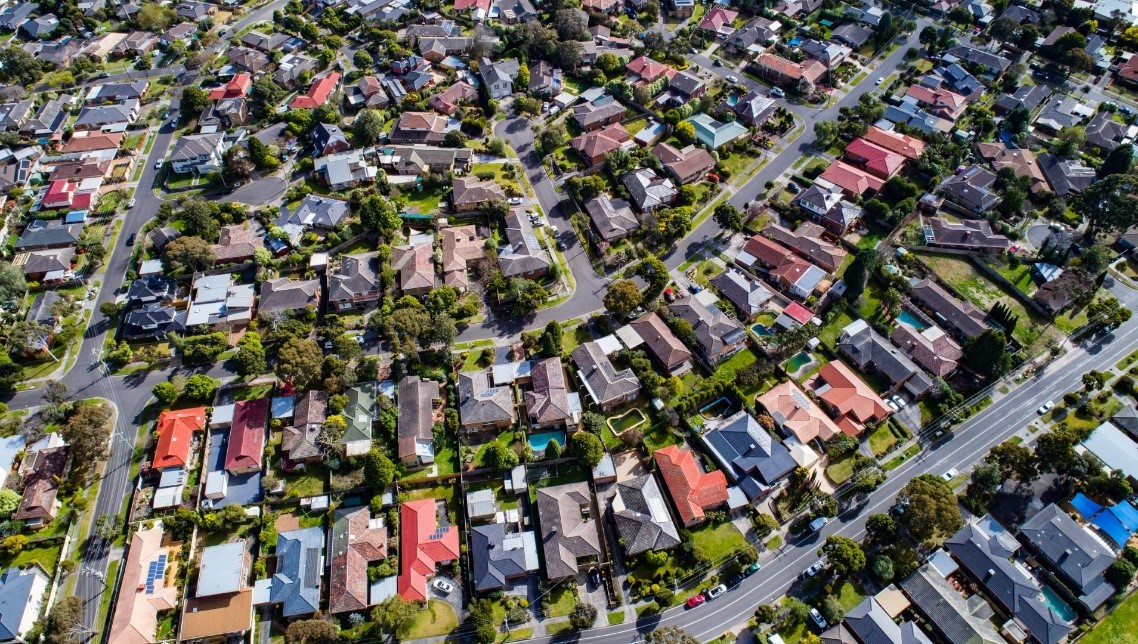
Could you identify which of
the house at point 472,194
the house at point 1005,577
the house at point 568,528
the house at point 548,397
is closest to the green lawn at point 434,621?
the house at point 568,528

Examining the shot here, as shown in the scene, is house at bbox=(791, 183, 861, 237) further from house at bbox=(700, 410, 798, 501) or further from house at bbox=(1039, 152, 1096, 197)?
house at bbox=(700, 410, 798, 501)

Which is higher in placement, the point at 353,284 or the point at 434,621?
the point at 353,284

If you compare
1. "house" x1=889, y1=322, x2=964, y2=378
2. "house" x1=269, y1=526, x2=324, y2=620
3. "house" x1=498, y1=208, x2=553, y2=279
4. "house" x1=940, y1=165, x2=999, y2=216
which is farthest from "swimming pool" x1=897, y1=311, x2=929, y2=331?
"house" x1=269, y1=526, x2=324, y2=620

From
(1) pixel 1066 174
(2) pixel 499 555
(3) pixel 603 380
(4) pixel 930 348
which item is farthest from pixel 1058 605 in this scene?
(1) pixel 1066 174

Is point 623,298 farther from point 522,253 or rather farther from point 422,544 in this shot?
point 422,544

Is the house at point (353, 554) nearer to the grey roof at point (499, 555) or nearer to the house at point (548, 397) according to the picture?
the grey roof at point (499, 555)

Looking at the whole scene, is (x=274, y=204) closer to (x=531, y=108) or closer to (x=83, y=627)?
(x=531, y=108)
